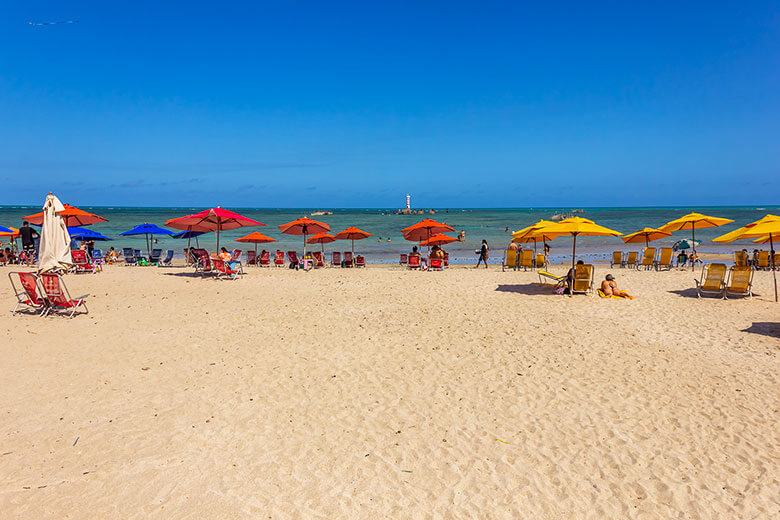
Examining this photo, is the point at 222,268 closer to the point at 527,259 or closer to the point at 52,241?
the point at 52,241

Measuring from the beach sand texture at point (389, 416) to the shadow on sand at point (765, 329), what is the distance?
90mm

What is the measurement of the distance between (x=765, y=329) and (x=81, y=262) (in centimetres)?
1870

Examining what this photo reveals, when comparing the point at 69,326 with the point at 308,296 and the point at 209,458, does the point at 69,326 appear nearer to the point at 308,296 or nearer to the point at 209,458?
the point at 308,296

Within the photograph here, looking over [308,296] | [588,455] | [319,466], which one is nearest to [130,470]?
[319,466]

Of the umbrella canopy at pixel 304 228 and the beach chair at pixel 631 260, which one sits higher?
the umbrella canopy at pixel 304 228

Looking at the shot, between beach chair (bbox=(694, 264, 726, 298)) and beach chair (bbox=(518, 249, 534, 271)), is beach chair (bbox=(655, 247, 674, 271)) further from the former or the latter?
beach chair (bbox=(694, 264, 726, 298))

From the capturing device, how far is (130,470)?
3619mm

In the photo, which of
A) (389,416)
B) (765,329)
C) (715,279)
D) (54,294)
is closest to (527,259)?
(715,279)

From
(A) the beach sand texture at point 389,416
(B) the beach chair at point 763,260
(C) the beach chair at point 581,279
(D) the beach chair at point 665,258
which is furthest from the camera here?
(D) the beach chair at point 665,258

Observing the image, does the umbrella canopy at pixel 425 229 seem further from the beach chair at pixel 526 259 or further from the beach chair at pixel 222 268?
the beach chair at pixel 222 268

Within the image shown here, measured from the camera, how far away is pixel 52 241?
28.1 ft

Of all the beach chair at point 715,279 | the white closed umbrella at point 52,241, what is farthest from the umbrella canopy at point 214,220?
the beach chair at point 715,279

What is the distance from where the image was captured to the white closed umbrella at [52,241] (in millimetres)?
8492

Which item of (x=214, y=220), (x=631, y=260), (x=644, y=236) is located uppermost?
(x=214, y=220)
